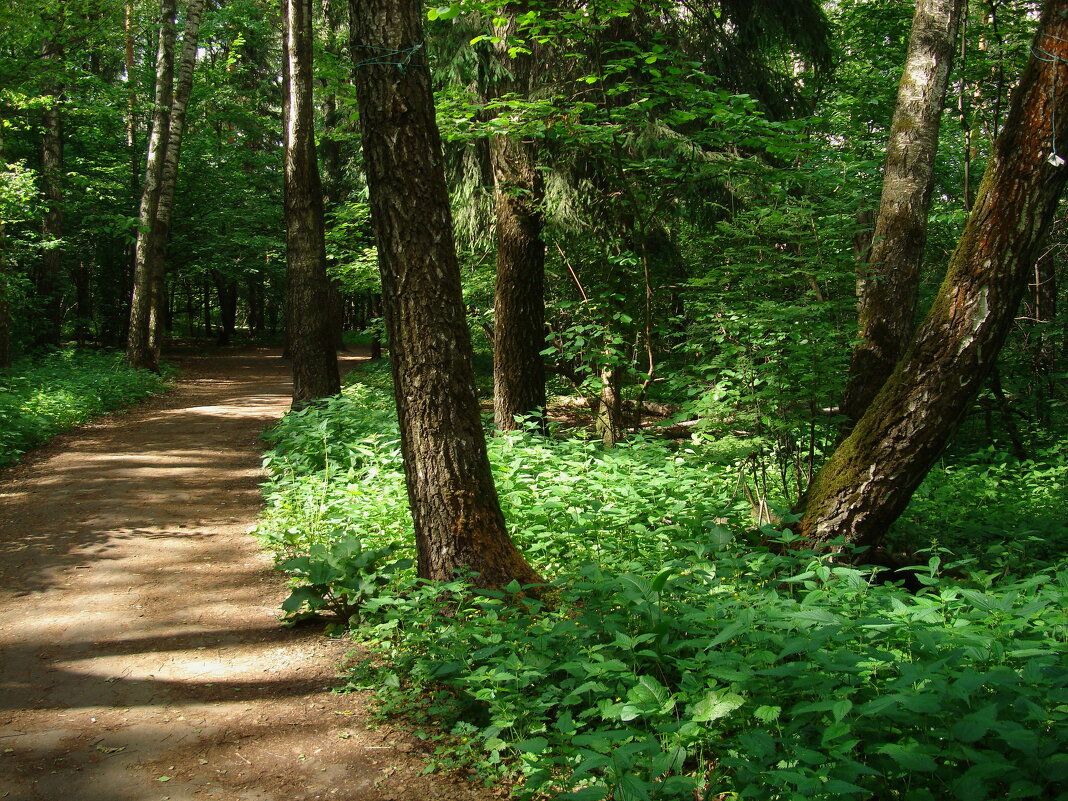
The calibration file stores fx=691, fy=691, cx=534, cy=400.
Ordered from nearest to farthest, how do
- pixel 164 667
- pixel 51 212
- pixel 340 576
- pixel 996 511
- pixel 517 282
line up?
pixel 164 667 → pixel 340 576 → pixel 996 511 → pixel 517 282 → pixel 51 212

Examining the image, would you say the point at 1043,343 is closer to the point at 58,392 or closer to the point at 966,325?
the point at 966,325

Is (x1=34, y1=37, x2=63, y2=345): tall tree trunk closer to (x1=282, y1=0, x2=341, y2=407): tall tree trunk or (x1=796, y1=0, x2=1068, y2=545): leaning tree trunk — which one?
(x1=282, y1=0, x2=341, y2=407): tall tree trunk

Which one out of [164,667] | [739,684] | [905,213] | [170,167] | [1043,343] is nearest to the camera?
[739,684]

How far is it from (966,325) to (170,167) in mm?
16117

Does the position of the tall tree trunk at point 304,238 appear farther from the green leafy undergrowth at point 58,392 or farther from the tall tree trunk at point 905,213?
the tall tree trunk at point 905,213

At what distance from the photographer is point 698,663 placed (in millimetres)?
2818

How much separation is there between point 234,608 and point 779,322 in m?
4.49

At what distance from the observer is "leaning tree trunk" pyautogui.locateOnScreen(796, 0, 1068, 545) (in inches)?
152

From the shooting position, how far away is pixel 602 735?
2408 mm

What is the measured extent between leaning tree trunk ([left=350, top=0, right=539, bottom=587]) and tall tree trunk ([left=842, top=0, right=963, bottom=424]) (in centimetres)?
392

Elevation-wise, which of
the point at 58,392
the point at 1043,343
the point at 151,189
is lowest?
the point at 58,392

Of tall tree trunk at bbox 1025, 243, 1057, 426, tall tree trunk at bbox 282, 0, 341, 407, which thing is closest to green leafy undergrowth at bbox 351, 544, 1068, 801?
tall tree trunk at bbox 282, 0, 341, 407

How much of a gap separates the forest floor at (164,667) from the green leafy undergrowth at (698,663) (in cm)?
32

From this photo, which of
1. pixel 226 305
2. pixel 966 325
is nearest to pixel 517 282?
pixel 966 325
